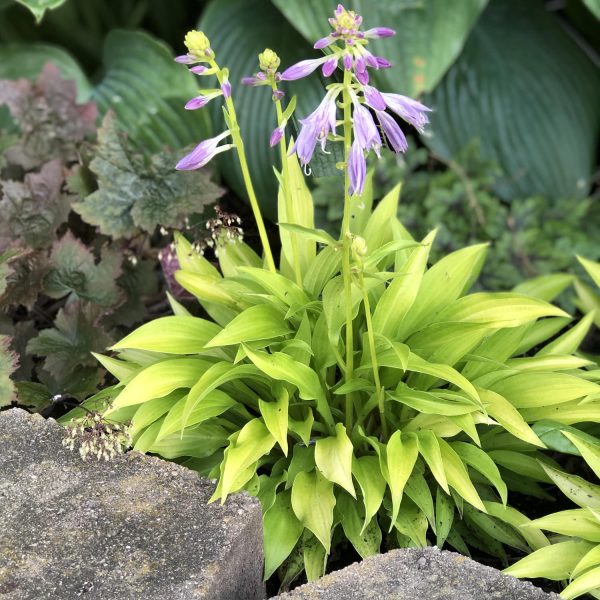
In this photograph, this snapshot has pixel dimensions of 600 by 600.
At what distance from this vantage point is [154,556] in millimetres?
1636

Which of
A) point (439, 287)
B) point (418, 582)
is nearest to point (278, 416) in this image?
point (418, 582)

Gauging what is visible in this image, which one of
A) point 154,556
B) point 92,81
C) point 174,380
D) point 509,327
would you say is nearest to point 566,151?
point 509,327

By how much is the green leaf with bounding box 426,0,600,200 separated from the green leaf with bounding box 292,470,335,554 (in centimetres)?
189

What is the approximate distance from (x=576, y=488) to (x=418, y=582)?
20.7 inches

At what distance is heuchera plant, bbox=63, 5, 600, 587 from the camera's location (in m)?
1.82

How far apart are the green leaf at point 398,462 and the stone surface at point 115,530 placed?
0.90 feet

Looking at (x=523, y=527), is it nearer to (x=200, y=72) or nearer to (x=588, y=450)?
(x=588, y=450)

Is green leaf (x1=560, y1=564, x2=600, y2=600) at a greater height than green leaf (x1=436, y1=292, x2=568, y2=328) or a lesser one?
lesser

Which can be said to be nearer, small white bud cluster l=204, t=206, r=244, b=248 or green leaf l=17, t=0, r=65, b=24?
small white bud cluster l=204, t=206, r=244, b=248

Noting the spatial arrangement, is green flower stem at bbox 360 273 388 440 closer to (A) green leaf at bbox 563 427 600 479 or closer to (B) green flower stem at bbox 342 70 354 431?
(B) green flower stem at bbox 342 70 354 431

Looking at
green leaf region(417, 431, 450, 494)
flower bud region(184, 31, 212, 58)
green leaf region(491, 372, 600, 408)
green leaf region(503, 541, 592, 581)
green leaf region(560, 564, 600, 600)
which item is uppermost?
flower bud region(184, 31, 212, 58)

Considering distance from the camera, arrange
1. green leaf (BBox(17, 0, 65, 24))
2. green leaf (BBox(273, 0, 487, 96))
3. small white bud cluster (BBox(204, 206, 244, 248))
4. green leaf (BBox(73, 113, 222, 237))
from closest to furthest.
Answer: small white bud cluster (BBox(204, 206, 244, 248))
green leaf (BBox(73, 113, 222, 237))
green leaf (BBox(17, 0, 65, 24))
green leaf (BBox(273, 0, 487, 96))

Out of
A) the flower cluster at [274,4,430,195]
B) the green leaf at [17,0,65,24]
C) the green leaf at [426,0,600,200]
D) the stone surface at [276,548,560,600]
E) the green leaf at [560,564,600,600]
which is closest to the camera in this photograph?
the flower cluster at [274,4,430,195]

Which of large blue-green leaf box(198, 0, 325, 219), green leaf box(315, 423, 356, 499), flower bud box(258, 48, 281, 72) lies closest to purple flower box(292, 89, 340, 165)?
flower bud box(258, 48, 281, 72)
